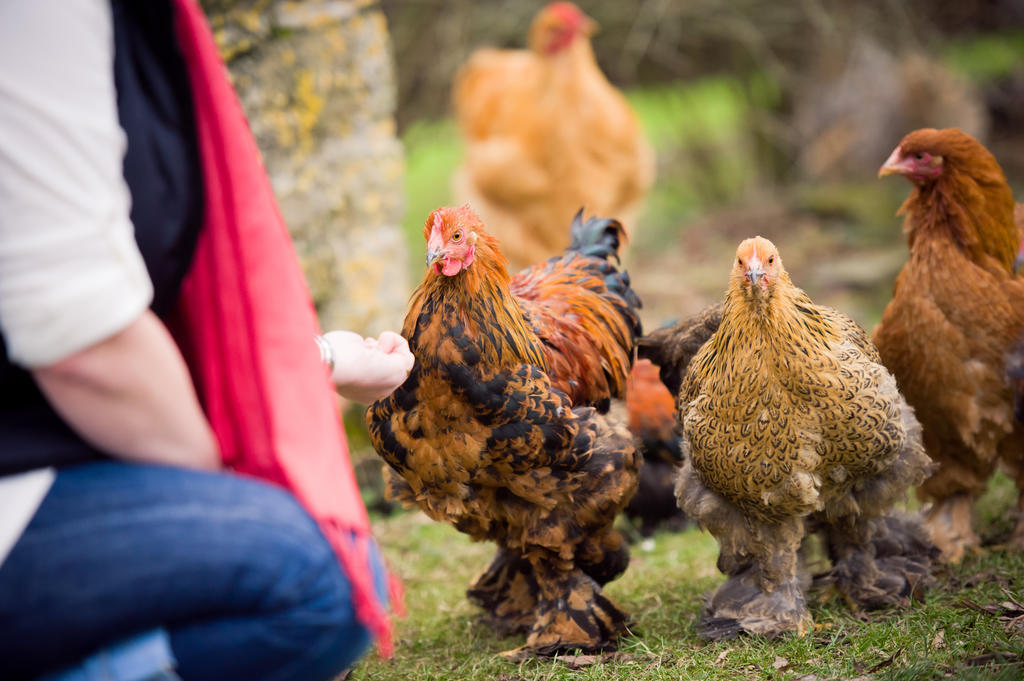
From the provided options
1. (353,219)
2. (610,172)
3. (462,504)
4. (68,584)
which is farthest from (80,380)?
(610,172)

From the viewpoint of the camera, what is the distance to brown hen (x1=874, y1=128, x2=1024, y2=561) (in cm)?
349

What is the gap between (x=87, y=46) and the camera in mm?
1554

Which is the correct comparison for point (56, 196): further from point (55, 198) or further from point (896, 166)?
point (896, 166)

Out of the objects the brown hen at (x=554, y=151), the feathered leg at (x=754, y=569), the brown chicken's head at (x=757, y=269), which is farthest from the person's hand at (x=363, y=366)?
the brown hen at (x=554, y=151)

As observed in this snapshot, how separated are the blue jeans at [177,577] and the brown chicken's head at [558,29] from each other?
224 inches

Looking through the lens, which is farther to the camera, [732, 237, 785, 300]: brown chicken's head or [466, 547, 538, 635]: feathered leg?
[466, 547, 538, 635]: feathered leg

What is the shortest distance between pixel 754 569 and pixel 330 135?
366cm

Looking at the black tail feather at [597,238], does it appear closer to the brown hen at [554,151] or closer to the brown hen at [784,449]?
the brown hen at [784,449]

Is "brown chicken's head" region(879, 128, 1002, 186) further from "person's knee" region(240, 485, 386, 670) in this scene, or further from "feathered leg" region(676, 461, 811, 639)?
"person's knee" region(240, 485, 386, 670)

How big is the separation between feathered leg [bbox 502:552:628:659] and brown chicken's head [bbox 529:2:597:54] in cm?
460

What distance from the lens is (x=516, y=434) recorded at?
300 centimetres

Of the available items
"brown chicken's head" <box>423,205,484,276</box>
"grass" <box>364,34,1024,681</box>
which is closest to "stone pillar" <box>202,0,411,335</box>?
"grass" <box>364,34,1024,681</box>

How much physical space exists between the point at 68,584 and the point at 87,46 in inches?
35.4

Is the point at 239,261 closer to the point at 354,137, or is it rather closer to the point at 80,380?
the point at 80,380
